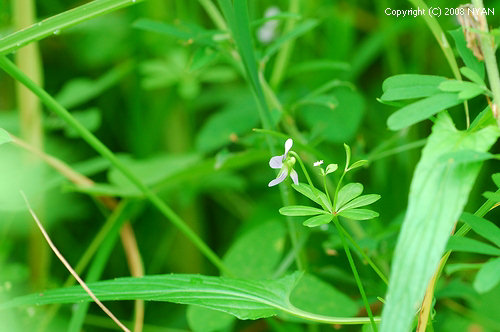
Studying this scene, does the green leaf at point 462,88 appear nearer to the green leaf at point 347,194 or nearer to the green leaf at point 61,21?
the green leaf at point 347,194

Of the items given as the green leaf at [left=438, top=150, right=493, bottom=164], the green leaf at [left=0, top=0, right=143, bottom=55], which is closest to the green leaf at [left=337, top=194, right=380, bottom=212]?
the green leaf at [left=438, top=150, right=493, bottom=164]

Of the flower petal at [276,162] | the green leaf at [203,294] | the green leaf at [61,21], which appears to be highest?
the green leaf at [61,21]

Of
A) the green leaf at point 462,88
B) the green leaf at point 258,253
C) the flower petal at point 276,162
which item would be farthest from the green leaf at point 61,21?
the green leaf at point 258,253

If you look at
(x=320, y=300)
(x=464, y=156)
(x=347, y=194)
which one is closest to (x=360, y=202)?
(x=347, y=194)

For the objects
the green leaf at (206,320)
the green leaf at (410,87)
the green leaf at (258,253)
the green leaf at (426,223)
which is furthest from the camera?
the green leaf at (258,253)

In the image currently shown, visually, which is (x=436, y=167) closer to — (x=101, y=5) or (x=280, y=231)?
(x=101, y=5)

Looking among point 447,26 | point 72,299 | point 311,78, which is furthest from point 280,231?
point 447,26

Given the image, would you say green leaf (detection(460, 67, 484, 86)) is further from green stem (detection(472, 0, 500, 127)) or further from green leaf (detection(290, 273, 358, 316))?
green leaf (detection(290, 273, 358, 316))
